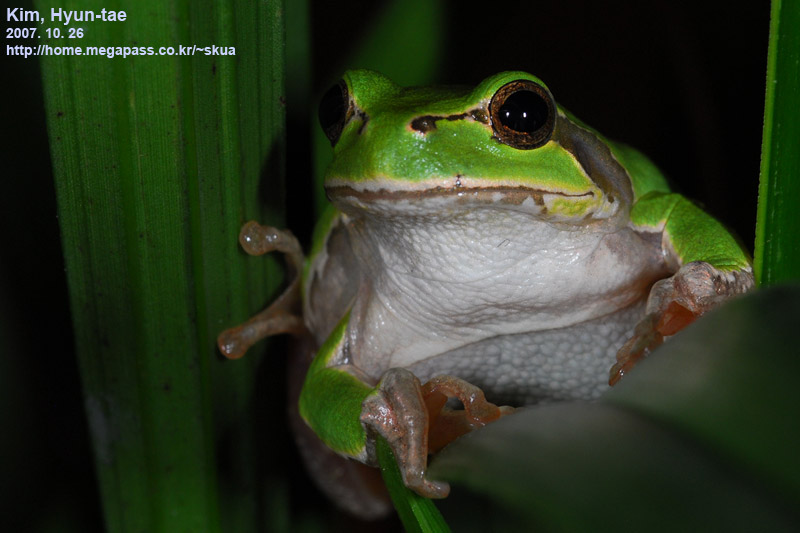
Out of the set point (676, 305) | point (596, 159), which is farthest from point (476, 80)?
point (676, 305)

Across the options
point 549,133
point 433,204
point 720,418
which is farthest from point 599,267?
point 720,418

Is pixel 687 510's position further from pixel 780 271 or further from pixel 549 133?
pixel 549 133

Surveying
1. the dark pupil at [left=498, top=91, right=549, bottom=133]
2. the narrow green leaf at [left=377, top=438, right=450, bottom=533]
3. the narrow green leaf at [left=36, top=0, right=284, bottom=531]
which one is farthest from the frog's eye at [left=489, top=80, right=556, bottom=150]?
the narrow green leaf at [left=377, top=438, right=450, bottom=533]

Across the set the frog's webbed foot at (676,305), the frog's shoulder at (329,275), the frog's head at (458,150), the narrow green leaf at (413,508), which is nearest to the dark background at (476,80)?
the frog's shoulder at (329,275)

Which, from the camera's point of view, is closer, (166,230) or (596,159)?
(166,230)

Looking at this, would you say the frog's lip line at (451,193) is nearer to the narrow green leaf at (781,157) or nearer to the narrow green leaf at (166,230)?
the narrow green leaf at (166,230)

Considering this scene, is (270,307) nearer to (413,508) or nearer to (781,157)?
(413,508)

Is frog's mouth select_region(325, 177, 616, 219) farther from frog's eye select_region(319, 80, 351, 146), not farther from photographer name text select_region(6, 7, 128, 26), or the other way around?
photographer name text select_region(6, 7, 128, 26)
